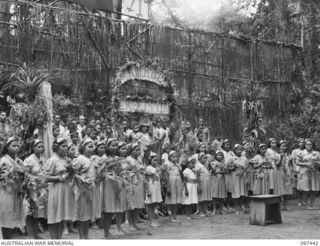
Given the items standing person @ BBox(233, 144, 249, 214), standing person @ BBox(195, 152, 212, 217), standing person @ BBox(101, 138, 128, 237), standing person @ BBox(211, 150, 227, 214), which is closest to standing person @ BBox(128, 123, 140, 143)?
standing person @ BBox(195, 152, 212, 217)

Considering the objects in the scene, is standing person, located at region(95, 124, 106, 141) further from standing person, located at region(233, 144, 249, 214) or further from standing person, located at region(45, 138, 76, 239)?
standing person, located at region(45, 138, 76, 239)

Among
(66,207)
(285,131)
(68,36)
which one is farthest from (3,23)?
(285,131)

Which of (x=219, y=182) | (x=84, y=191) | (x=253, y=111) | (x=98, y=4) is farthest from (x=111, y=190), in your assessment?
(x=98, y=4)

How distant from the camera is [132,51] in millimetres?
13555

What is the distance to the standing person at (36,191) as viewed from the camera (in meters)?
6.16

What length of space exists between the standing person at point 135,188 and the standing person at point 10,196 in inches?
93.1

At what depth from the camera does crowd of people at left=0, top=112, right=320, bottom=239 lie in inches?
243

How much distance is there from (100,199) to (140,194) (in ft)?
3.97

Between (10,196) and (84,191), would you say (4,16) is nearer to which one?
(84,191)

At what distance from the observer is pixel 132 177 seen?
8.00 meters

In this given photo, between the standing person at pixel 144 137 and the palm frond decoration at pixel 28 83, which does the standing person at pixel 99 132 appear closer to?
the standing person at pixel 144 137

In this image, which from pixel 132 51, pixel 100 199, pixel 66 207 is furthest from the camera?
pixel 132 51

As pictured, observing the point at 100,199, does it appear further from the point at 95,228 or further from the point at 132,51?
the point at 132,51

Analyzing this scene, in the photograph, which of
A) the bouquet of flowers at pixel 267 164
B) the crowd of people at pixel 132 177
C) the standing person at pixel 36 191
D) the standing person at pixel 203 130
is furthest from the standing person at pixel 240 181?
the standing person at pixel 36 191
